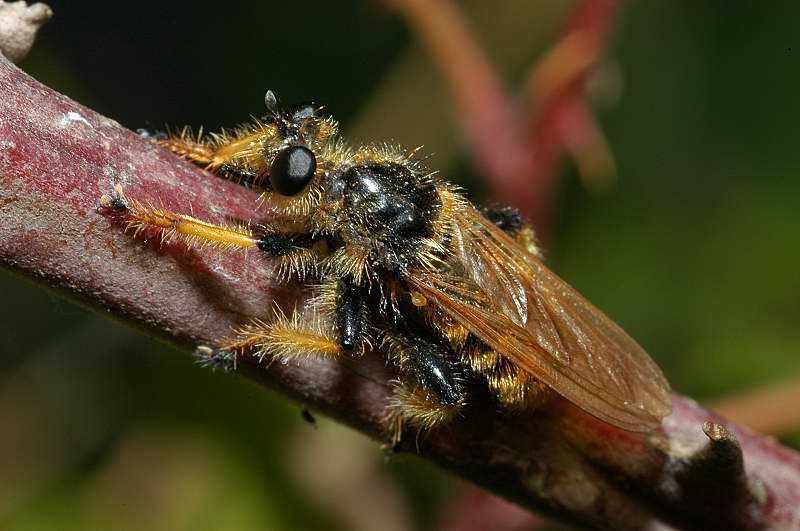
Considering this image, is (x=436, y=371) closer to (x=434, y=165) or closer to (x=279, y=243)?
(x=279, y=243)

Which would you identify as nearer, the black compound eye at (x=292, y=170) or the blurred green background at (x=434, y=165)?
the black compound eye at (x=292, y=170)

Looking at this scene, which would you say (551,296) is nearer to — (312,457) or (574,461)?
(574,461)

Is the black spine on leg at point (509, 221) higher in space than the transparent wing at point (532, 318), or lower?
higher

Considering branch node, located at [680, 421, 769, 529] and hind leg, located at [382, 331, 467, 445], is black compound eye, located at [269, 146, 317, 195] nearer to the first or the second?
hind leg, located at [382, 331, 467, 445]

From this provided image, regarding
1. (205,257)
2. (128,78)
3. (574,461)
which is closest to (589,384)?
(574,461)

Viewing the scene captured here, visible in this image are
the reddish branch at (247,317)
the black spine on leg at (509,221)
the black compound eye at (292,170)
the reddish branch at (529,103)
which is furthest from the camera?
the reddish branch at (529,103)

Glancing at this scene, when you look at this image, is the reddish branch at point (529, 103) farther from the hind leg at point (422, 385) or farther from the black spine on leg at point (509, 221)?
the hind leg at point (422, 385)

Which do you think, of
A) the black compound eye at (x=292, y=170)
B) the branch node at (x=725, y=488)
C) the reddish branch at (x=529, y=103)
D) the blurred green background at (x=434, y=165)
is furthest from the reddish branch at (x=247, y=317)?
the reddish branch at (x=529, y=103)

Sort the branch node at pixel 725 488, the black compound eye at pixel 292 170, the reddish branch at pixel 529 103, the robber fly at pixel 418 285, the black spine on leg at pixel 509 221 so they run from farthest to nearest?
the reddish branch at pixel 529 103
the black spine on leg at pixel 509 221
the black compound eye at pixel 292 170
the robber fly at pixel 418 285
the branch node at pixel 725 488
